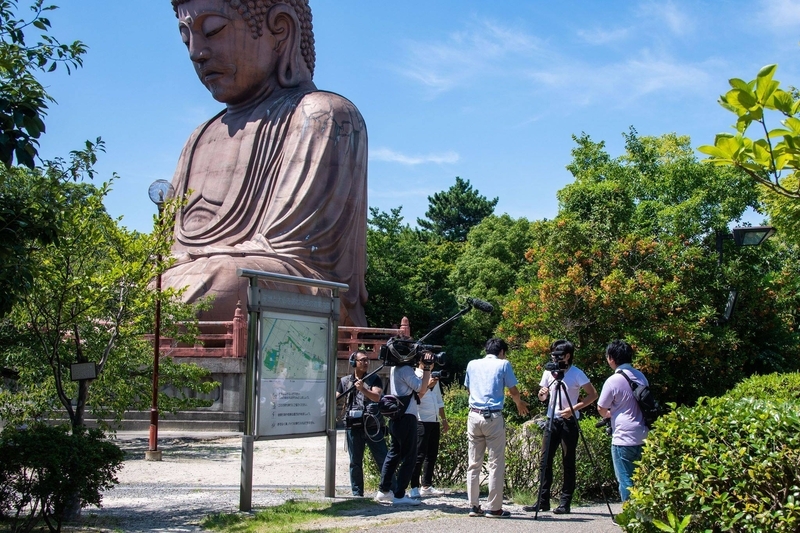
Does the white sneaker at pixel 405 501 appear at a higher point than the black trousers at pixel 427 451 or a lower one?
lower

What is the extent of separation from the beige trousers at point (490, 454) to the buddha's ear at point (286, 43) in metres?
15.6

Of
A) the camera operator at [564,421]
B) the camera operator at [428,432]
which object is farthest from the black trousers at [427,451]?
the camera operator at [564,421]

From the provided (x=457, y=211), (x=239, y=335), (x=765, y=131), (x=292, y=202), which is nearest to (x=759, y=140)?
(x=765, y=131)

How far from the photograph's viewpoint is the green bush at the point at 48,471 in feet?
18.3

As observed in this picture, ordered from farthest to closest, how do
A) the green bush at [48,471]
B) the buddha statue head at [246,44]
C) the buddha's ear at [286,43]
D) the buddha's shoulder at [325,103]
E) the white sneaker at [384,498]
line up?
1. the buddha's ear at [286,43]
2. the buddha statue head at [246,44]
3. the buddha's shoulder at [325,103]
4. the white sneaker at [384,498]
5. the green bush at [48,471]

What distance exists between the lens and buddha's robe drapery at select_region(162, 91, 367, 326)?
18.2m

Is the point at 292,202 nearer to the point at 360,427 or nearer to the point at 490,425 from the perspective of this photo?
the point at 360,427

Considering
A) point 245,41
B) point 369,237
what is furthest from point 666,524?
point 369,237

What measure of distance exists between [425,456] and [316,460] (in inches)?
146

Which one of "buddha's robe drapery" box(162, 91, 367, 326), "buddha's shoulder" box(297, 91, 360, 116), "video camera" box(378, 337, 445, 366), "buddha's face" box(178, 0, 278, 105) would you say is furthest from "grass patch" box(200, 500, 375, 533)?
"buddha's face" box(178, 0, 278, 105)

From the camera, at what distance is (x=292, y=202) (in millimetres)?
18656

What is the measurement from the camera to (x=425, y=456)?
7.50 m

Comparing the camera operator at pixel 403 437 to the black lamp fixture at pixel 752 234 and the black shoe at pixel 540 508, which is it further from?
the black lamp fixture at pixel 752 234

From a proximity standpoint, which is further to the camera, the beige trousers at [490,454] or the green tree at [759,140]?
the beige trousers at [490,454]
